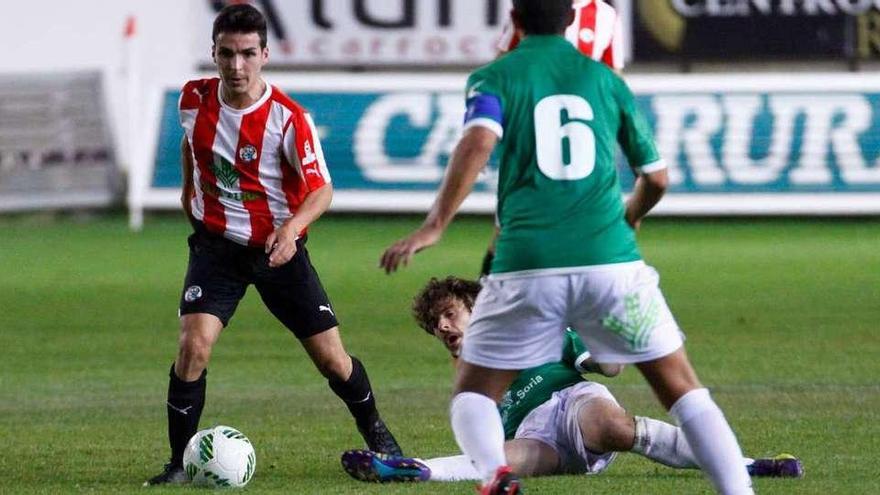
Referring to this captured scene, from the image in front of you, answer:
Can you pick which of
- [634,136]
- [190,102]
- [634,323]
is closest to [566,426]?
[634,323]

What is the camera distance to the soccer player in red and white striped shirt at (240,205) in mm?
7750

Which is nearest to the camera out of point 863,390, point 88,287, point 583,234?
point 583,234

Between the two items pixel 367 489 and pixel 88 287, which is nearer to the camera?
pixel 367 489

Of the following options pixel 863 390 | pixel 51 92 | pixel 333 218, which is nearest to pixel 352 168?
pixel 333 218

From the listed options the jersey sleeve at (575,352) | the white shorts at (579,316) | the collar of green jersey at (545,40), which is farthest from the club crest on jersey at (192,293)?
the collar of green jersey at (545,40)

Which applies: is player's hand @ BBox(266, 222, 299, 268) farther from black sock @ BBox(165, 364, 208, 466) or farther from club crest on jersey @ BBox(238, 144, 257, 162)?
black sock @ BBox(165, 364, 208, 466)

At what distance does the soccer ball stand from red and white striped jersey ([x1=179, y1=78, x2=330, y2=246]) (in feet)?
2.74

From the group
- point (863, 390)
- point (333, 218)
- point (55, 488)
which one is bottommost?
point (333, 218)

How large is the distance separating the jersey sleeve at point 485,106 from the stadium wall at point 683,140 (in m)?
15.5

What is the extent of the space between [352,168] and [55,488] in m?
15.0

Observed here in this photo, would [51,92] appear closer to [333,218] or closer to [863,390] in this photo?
[333,218]

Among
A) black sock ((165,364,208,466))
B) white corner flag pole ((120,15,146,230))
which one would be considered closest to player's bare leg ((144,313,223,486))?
black sock ((165,364,208,466))

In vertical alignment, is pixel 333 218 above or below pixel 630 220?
below

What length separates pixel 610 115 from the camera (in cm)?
609
